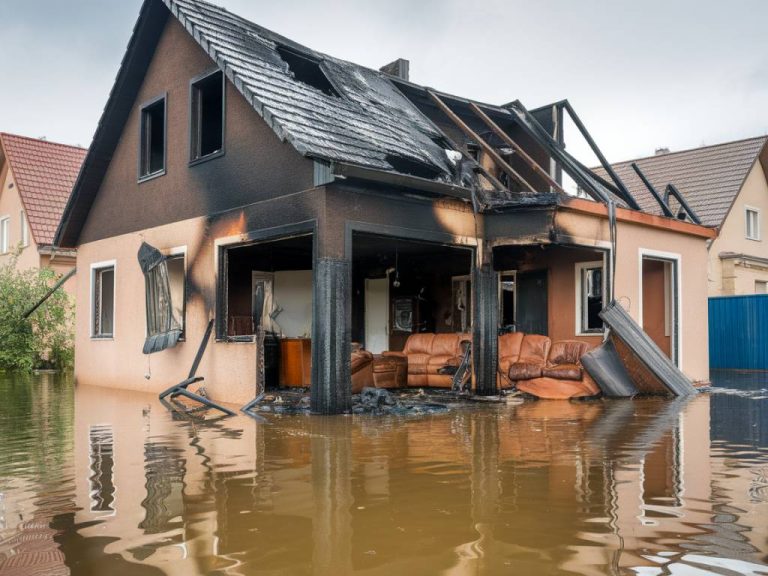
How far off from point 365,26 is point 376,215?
624 cm

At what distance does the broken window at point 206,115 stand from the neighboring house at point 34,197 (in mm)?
10007

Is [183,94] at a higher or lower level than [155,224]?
higher

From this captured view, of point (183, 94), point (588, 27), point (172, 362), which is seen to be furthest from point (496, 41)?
point (172, 362)

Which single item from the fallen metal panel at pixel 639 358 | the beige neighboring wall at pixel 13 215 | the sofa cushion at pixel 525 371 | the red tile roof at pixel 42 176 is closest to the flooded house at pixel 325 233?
the sofa cushion at pixel 525 371

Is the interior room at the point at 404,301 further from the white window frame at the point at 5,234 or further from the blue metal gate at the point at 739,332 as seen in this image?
the white window frame at the point at 5,234

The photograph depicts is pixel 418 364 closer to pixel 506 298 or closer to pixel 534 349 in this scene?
pixel 534 349

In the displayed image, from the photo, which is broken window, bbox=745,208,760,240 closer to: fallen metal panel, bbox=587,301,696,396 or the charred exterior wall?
fallen metal panel, bbox=587,301,696,396

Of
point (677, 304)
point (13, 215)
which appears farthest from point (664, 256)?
point (13, 215)

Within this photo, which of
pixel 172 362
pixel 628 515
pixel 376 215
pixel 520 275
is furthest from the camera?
pixel 520 275

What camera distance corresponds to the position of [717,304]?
20500 millimetres

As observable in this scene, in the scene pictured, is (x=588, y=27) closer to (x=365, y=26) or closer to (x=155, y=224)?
(x=365, y=26)

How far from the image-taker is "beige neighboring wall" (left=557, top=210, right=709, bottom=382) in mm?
11758

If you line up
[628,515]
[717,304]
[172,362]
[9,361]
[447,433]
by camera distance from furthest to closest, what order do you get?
[717,304] < [9,361] < [172,362] < [447,433] < [628,515]

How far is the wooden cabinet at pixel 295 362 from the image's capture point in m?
12.9
